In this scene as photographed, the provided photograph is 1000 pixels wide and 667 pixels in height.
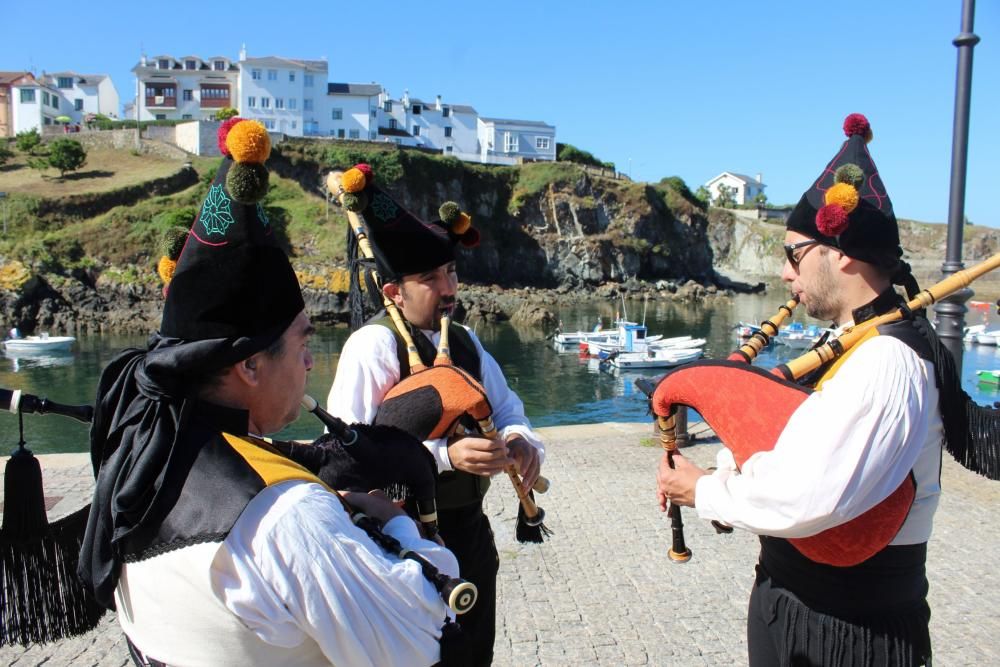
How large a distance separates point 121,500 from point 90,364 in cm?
3214

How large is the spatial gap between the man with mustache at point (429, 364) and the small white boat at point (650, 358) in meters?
27.8

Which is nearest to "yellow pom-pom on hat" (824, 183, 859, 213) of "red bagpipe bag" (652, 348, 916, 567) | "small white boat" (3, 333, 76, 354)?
"red bagpipe bag" (652, 348, 916, 567)

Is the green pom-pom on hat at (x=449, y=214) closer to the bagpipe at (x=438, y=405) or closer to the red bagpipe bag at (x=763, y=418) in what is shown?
the bagpipe at (x=438, y=405)

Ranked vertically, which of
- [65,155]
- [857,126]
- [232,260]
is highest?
[65,155]

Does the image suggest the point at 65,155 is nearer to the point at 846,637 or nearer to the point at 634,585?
the point at 634,585

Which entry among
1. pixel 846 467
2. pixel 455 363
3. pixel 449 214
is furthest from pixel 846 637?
pixel 449 214

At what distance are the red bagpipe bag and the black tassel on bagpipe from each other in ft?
5.34

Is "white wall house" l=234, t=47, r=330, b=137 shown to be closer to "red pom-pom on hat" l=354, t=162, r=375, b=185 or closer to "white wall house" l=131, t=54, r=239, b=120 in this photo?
"white wall house" l=131, t=54, r=239, b=120

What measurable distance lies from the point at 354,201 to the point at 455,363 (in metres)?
0.74

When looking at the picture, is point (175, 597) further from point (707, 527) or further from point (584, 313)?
point (584, 313)

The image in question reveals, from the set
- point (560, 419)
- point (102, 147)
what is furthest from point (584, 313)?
point (102, 147)

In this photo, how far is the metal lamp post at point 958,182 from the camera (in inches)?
233

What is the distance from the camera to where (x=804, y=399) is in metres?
2.07

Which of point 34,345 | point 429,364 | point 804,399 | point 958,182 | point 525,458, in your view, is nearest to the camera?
point 804,399
